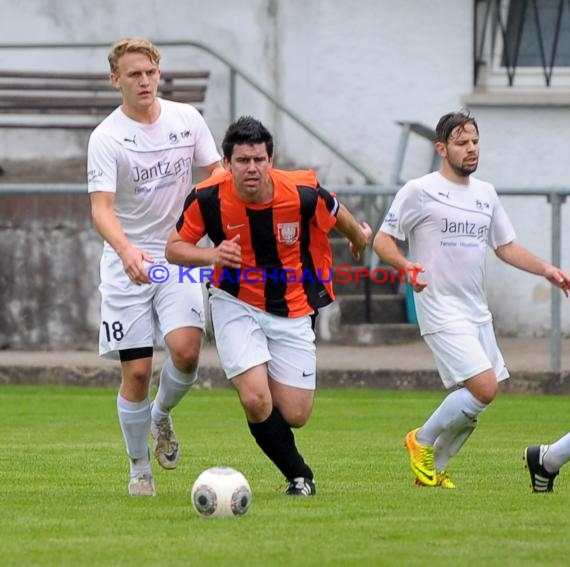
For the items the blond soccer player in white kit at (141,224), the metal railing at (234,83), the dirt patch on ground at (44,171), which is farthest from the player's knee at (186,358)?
the dirt patch on ground at (44,171)

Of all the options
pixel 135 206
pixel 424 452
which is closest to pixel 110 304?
pixel 135 206

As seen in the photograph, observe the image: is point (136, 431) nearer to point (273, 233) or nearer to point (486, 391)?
point (273, 233)

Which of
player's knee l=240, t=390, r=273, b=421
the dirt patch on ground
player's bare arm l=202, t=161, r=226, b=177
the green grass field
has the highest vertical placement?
player's bare arm l=202, t=161, r=226, b=177

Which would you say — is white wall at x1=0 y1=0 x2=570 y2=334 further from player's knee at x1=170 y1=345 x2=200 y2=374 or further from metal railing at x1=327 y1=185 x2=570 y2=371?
player's knee at x1=170 y1=345 x2=200 y2=374

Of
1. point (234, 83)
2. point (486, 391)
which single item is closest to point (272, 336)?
point (486, 391)

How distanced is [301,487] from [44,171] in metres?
11.7

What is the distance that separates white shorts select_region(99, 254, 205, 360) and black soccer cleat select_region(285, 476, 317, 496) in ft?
3.17

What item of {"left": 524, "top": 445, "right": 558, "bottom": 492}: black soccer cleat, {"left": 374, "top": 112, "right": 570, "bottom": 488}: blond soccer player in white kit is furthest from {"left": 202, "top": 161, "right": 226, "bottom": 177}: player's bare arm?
{"left": 524, "top": 445, "right": 558, "bottom": 492}: black soccer cleat

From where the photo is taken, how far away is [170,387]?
9.43 m

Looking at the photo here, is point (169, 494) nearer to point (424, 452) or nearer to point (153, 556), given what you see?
point (424, 452)

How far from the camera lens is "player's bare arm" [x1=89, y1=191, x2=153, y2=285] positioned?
8.45 meters

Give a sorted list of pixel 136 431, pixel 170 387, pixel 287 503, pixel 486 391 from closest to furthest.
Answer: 1. pixel 287 503
2. pixel 136 431
3. pixel 170 387
4. pixel 486 391

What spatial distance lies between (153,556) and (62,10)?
14.1m

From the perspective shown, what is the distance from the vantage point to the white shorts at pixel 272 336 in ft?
28.7
